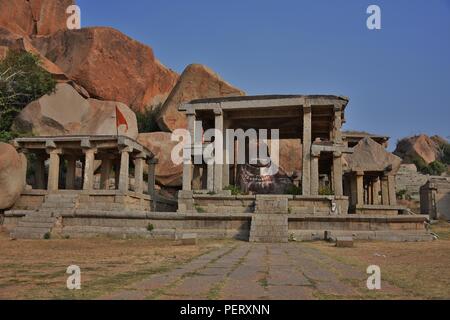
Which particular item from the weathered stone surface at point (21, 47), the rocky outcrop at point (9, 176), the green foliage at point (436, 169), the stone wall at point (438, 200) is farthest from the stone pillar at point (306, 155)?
the green foliage at point (436, 169)

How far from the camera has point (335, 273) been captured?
6945mm

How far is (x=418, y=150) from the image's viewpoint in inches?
2557

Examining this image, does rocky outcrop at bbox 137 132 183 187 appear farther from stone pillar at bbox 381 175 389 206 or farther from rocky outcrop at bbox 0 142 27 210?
rocky outcrop at bbox 0 142 27 210

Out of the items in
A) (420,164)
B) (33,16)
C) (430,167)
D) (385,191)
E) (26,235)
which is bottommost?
(26,235)

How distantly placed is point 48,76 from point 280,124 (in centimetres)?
2040

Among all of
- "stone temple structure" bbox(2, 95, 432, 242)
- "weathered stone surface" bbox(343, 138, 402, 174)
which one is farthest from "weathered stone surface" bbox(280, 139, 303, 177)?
"weathered stone surface" bbox(343, 138, 402, 174)

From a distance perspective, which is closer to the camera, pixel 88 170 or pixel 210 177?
pixel 210 177

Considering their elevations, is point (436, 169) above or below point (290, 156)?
above

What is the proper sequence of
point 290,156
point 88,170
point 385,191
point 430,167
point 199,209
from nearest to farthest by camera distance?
point 199,209, point 88,170, point 385,191, point 290,156, point 430,167

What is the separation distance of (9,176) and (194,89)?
22.7m

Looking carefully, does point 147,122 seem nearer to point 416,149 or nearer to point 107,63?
point 107,63

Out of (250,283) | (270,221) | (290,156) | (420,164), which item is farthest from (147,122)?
(420,164)
